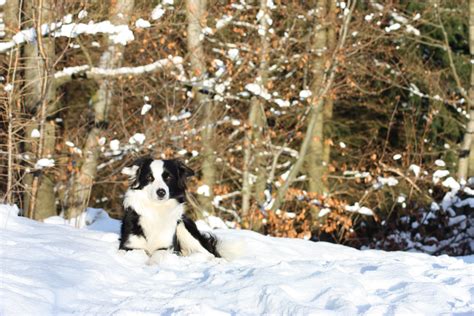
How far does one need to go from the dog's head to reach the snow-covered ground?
60 centimetres

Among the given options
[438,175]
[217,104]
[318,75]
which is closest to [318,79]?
[318,75]

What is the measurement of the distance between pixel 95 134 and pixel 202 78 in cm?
192

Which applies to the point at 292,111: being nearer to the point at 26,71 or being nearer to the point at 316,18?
the point at 316,18

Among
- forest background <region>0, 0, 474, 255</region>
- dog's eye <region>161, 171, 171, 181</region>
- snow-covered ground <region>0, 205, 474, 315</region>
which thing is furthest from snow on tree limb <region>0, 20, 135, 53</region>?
dog's eye <region>161, 171, 171, 181</region>

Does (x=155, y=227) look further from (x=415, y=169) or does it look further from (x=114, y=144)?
(x=415, y=169)

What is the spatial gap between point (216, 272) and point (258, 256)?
1144 mm

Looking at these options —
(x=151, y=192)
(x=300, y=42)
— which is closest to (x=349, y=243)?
(x=300, y=42)

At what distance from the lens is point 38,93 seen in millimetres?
10406

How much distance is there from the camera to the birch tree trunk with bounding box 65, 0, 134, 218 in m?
11.2

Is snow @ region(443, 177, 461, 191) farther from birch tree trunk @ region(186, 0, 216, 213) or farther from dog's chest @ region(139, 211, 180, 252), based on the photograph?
dog's chest @ region(139, 211, 180, 252)

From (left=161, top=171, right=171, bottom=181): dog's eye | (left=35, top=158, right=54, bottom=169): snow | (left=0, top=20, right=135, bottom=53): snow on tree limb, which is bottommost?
(left=35, top=158, right=54, bottom=169): snow

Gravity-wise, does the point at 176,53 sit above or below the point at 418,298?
above

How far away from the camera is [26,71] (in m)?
10.6

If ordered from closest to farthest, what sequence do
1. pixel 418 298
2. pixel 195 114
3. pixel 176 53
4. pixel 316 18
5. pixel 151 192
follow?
pixel 418 298
pixel 151 192
pixel 195 114
pixel 176 53
pixel 316 18
